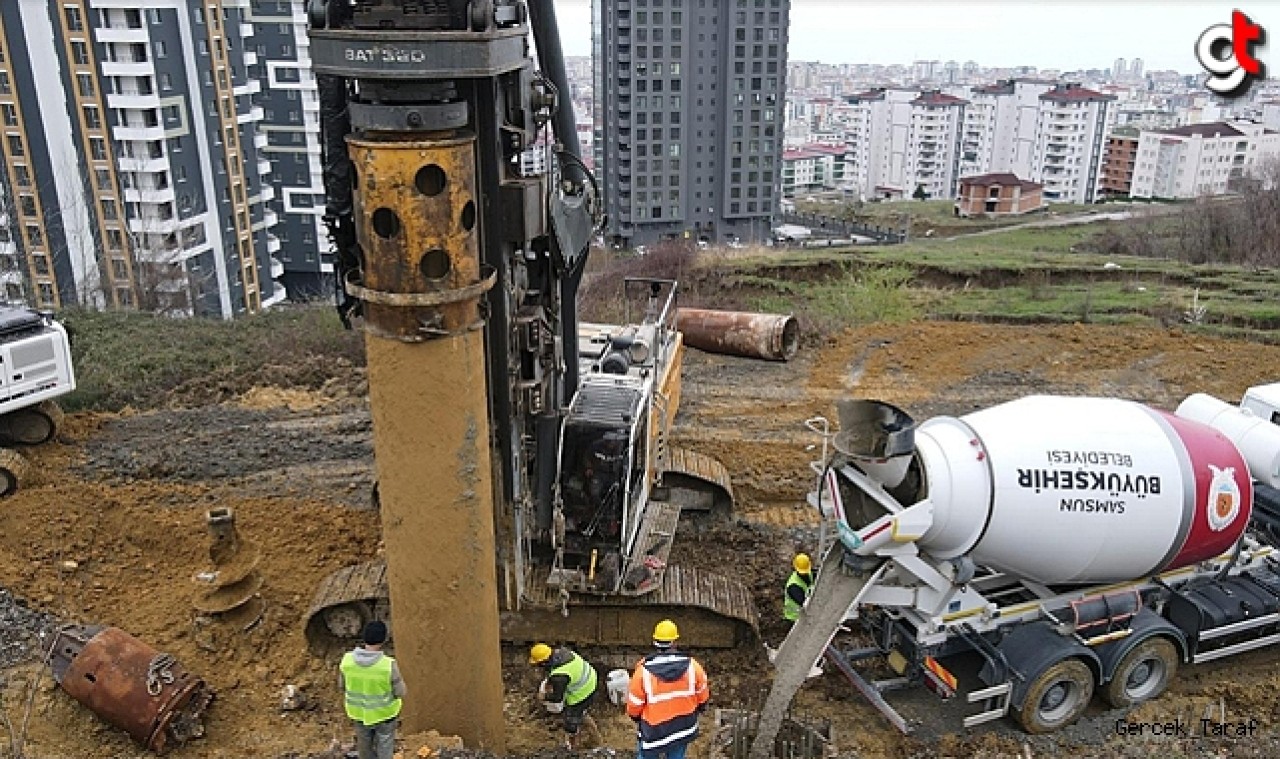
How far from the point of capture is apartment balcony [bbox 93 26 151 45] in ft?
119

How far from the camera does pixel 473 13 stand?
5887 mm

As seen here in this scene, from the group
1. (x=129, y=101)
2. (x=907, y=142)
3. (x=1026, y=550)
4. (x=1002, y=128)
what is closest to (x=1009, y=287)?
(x=1026, y=550)

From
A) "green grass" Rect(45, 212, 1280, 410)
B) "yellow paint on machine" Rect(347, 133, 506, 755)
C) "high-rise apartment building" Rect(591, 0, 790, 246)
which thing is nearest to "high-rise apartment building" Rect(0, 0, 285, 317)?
"green grass" Rect(45, 212, 1280, 410)

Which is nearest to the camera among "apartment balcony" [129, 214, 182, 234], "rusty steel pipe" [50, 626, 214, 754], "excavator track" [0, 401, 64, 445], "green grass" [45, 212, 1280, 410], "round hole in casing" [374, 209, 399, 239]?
"round hole in casing" [374, 209, 399, 239]

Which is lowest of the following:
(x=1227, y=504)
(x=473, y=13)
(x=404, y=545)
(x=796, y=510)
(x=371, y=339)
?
(x=796, y=510)

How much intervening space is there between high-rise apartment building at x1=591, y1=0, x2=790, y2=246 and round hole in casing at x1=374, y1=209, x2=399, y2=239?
52065 mm

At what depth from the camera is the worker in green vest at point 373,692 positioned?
264 inches

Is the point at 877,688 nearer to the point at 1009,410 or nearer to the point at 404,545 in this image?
the point at 1009,410

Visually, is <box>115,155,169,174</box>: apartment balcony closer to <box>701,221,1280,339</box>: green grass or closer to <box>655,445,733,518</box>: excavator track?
<box>701,221,1280,339</box>: green grass

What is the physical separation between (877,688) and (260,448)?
376 inches

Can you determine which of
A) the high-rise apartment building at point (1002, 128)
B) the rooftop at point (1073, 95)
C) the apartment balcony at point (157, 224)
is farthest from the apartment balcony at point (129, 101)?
the high-rise apartment building at point (1002, 128)

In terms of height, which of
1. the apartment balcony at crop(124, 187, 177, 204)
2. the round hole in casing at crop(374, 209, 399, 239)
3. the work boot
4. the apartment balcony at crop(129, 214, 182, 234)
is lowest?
the apartment balcony at crop(129, 214, 182, 234)

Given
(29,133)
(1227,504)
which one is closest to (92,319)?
(1227,504)

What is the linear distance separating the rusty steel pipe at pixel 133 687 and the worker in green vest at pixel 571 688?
120 inches
